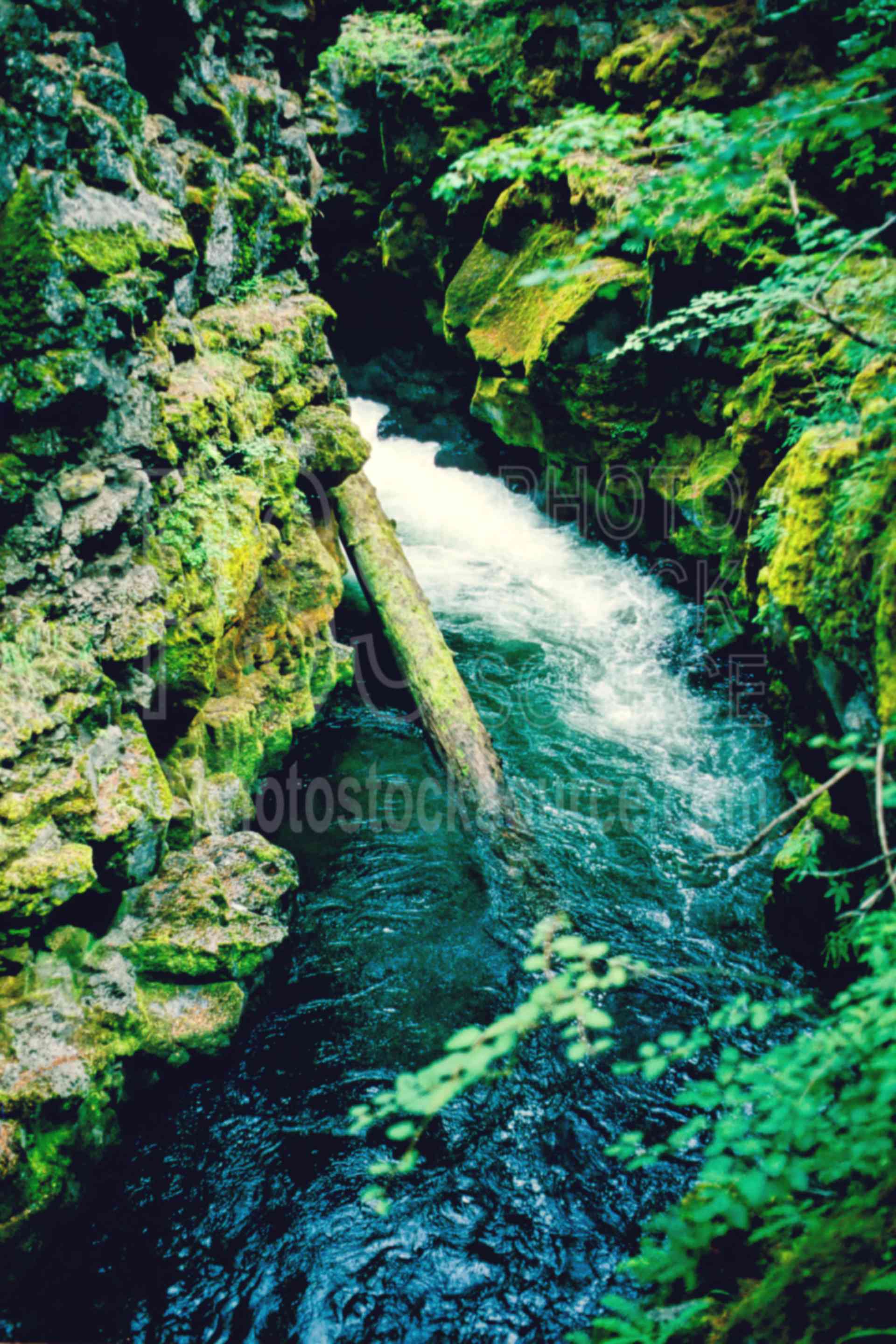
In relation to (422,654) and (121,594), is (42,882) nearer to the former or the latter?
(121,594)

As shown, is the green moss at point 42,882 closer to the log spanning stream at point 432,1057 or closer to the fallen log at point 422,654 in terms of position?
the log spanning stream at point 432,1057

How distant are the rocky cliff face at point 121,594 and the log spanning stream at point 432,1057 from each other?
0.44 metres

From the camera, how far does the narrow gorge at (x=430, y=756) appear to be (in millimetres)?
2510

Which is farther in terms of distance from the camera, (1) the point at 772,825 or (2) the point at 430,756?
(2) the point at 430,756

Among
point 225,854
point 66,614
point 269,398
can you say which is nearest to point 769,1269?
point 225,854

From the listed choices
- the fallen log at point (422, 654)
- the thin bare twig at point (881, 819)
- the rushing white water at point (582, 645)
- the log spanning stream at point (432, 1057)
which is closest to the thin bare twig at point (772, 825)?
the thin bare twig at point (881, 819)

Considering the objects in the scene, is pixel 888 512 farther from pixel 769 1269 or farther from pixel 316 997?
pixel 316 997

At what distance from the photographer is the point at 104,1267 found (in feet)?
11.1

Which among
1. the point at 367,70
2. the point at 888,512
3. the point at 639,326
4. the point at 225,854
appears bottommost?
the point at 225,854

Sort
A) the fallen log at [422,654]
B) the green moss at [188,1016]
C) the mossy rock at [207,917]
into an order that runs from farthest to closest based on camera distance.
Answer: the fallen log at [422,654]
the mossy rock at [207,917]
the green moss at [188,1016]

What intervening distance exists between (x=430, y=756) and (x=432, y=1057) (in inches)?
126

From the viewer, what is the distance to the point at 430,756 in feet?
23.2

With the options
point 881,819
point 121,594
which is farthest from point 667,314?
point 881,819

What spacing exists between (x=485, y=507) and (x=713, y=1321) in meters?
12.5
